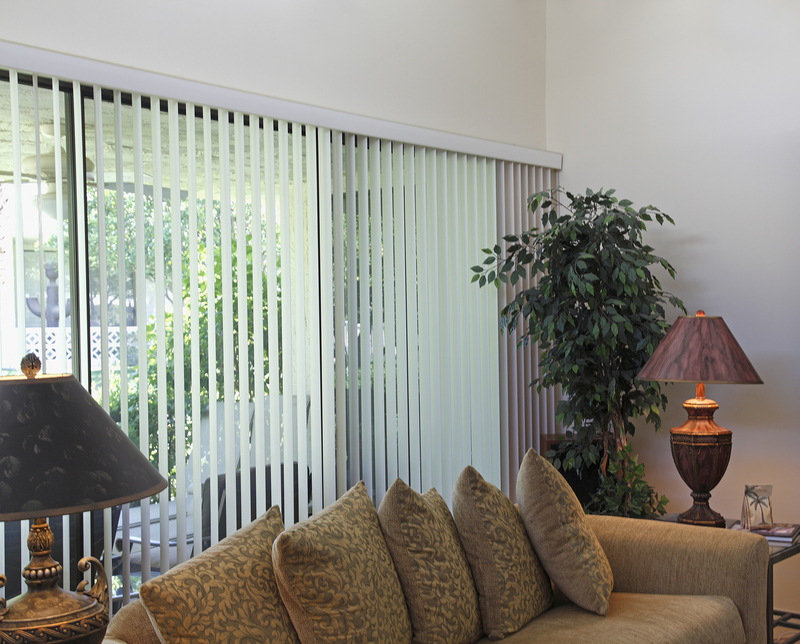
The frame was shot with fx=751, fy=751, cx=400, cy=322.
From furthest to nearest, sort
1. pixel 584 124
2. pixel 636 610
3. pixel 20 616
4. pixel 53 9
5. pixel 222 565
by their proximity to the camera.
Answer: pixel 584 124 < pixel 53 9 < pixel 636 610 < pixel 222 565 < pixel 20 616

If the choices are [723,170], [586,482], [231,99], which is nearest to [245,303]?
[231,99]

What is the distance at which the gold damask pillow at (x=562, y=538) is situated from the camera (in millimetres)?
2426

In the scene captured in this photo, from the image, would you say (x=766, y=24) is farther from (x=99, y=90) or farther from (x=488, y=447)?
(x=99, y=90)

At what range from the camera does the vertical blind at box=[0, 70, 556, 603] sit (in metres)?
2.63

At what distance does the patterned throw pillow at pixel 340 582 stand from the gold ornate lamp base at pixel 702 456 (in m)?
1.67

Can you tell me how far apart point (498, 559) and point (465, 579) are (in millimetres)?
140

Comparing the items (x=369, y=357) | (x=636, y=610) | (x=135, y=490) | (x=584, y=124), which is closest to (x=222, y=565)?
(x=135, y=490)

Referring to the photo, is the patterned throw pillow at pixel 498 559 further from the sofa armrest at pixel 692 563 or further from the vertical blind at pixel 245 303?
the vertical blind at pixel 245 303

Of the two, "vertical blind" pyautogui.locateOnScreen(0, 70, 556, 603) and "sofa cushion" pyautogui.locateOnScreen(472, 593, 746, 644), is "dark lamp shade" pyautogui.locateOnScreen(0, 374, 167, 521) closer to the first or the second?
"vertical blind" pyautogui.locateOnScreen(0, 70, 556, 603)

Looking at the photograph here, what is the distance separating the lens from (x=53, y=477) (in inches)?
54.2

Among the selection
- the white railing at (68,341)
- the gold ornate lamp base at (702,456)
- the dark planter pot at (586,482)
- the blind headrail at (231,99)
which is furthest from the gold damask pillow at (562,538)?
the blind headrail at (231,99)

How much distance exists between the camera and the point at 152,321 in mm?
2805

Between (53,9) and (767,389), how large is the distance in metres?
3.46

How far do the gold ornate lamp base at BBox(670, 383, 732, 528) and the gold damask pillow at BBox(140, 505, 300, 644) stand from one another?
79.6 inches
